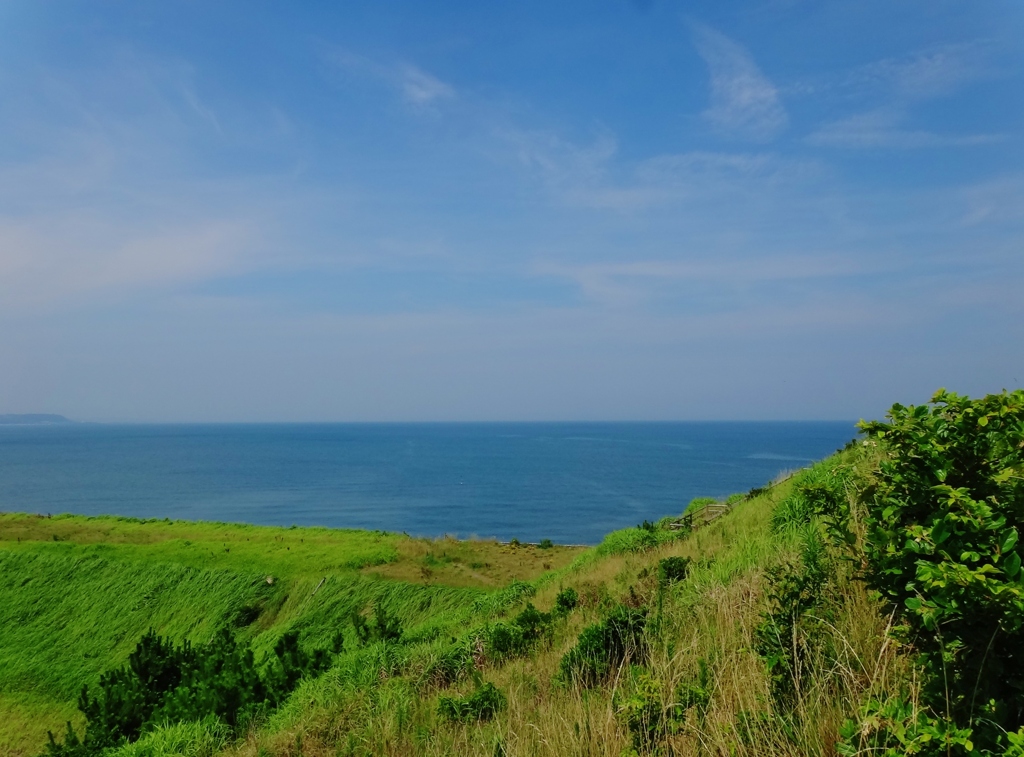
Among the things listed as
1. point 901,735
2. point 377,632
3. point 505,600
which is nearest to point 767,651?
point 901,735

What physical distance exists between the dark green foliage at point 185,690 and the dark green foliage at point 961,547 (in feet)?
29.4

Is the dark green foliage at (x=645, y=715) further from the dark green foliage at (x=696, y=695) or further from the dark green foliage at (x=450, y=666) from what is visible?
the dark green foliage at (x=450, y=666)

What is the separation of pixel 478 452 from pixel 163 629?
512ft

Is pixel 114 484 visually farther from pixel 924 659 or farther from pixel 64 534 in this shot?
pixel 924 659

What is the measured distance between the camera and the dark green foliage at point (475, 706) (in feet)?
18.9

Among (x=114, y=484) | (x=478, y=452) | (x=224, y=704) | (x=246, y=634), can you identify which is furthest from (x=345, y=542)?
(x=478, y=452)

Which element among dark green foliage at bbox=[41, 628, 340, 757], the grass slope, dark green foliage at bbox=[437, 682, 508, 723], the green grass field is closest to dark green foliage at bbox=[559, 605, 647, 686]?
the grass slope

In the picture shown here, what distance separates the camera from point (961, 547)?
2490 millimetres

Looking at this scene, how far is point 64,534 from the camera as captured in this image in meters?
30.6

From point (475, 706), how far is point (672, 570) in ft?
17.6

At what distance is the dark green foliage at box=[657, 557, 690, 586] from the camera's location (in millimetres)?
9986

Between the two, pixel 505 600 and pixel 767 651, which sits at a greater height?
pixel 767 651

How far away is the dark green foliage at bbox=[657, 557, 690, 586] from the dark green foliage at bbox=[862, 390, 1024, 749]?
7.26m

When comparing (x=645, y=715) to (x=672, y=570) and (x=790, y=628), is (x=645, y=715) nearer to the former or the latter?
(x=790, y=628)
